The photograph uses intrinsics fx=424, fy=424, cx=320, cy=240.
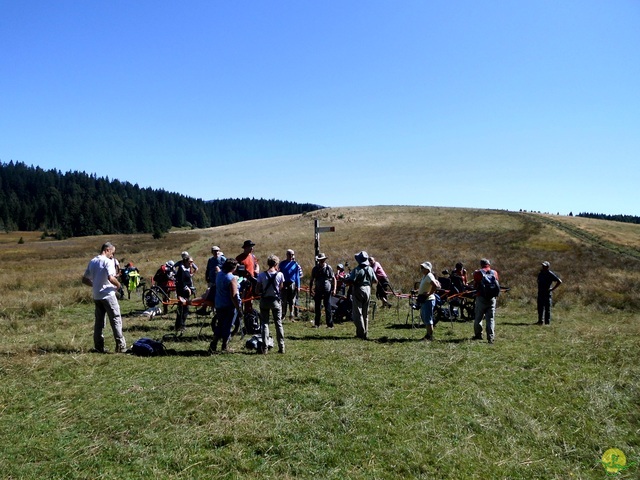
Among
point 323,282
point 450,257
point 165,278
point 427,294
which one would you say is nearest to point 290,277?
point 323,282

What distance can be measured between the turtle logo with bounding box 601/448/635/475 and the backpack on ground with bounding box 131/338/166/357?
7648mm

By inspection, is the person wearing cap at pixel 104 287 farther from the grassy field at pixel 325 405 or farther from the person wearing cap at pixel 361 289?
the person wearing cap at pixel 361 289

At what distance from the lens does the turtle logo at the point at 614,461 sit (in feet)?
16.4

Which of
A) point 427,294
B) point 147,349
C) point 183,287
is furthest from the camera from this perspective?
point 183,287

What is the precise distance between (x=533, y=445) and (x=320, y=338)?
601 centimetres

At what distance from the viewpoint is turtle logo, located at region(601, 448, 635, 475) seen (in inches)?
197

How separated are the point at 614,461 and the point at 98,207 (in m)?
113

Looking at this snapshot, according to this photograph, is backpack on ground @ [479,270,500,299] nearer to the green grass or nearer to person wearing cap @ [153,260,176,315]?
the green grass

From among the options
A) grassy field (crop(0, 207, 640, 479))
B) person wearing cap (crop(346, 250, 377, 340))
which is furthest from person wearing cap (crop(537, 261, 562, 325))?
person wearing cap (crop(346, 250, 377, 340))

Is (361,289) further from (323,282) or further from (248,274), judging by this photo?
(248,274)

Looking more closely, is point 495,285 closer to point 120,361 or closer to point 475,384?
point 475,384

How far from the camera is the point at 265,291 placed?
8906 mm

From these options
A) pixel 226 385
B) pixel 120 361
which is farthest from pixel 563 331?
pixel 120 361

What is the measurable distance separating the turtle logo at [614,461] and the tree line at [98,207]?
241 ft
